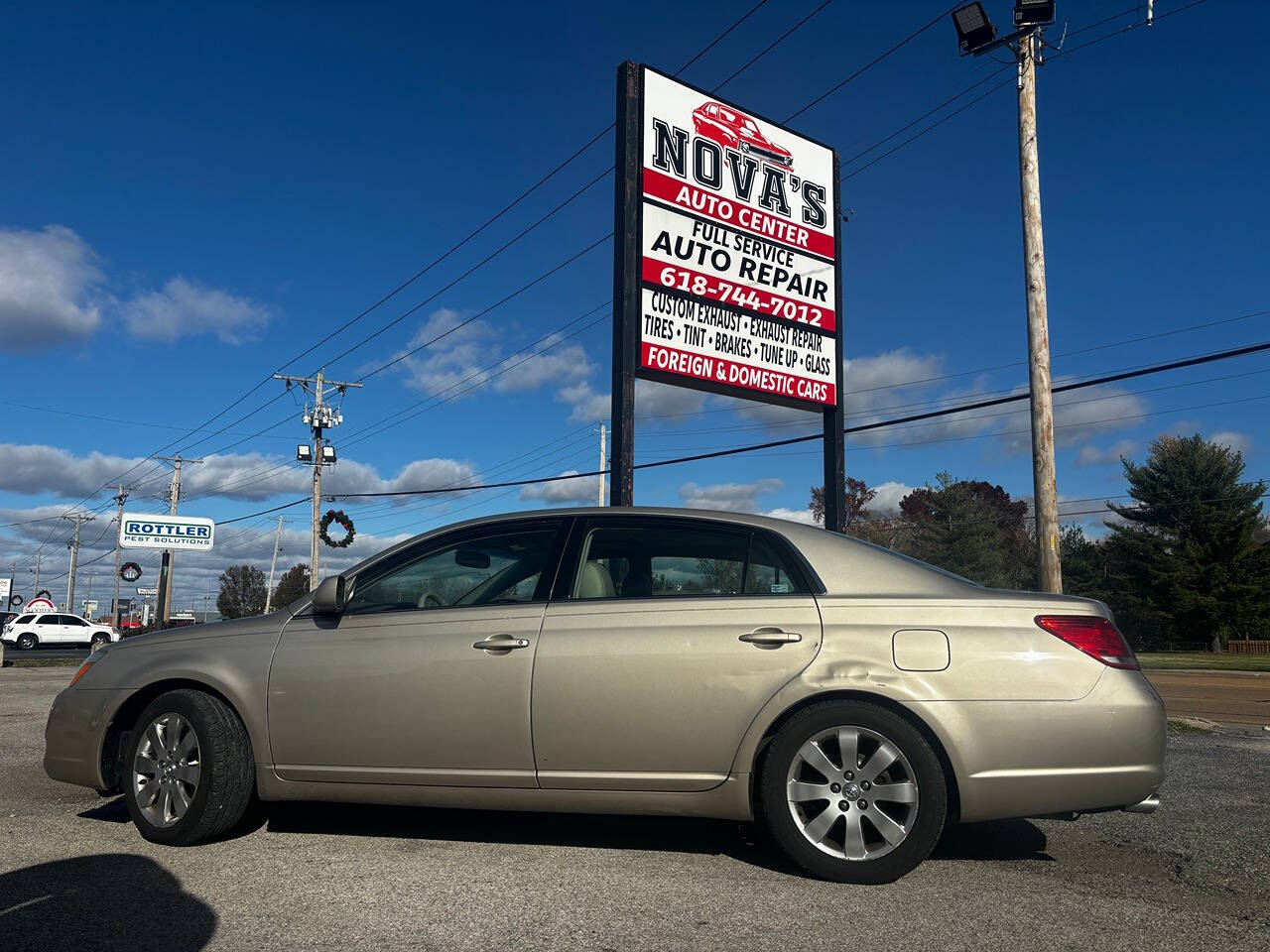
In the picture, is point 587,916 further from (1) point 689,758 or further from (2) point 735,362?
(2) point 735,362

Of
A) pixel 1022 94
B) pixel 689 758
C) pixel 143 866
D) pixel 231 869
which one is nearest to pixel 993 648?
pixel 689 758

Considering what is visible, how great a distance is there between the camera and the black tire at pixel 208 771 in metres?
4.42

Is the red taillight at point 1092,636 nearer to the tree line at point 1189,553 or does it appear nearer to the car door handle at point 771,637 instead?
the car door handle at point 771,637

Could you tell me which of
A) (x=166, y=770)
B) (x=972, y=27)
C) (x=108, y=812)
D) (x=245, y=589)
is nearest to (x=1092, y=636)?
(x=166, y=770)

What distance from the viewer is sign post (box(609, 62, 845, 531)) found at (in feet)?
34.8

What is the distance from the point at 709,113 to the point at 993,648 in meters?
9.10

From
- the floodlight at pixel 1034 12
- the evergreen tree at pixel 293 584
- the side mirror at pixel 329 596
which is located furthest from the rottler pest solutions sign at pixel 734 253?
the evergreen tree at pixel 293 584

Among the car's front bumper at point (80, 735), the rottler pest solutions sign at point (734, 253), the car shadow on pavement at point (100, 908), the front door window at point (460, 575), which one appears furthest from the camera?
the rottler pest solutions sign at point (734, 253)

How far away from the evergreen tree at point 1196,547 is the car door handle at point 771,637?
44375 mm

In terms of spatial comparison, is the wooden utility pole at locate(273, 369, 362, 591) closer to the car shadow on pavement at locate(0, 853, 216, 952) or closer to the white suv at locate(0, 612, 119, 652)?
the white suv at locate(0, 612, 119, 652)

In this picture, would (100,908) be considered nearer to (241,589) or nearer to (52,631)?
(52,631)

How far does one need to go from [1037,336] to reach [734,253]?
410 centimetres

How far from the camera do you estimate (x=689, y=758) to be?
4078 mm

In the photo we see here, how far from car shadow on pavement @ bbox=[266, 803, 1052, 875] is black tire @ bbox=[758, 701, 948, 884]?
0.21m
